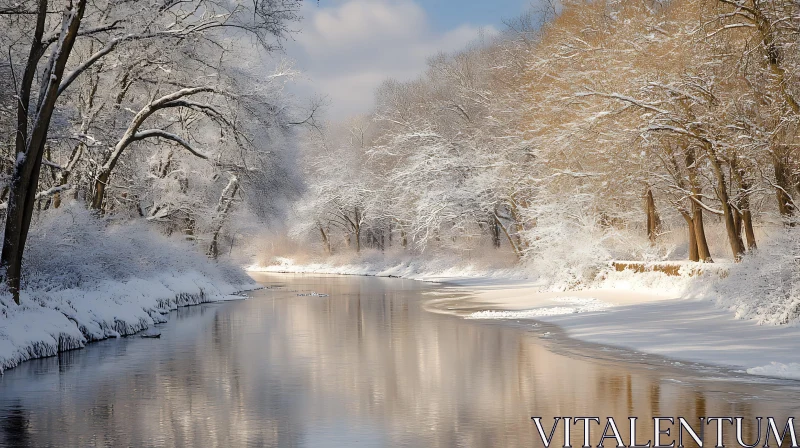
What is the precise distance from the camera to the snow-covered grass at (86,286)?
693 inches

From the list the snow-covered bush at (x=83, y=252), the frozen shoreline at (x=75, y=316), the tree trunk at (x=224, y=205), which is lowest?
the frozen shoreline at (x=75, y=316)

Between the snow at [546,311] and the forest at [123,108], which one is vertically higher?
the forest at [123,108]

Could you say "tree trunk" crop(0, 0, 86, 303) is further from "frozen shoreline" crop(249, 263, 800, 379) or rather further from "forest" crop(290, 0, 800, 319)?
"forest" crop(290, 0, 800, 319)

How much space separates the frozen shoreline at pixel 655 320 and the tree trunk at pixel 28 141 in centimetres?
1256

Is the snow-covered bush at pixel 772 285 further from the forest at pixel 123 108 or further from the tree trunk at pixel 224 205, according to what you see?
the tree trunk at pixel 224 205

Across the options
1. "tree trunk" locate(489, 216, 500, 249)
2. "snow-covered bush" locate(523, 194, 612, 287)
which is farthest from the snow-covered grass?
"tree trunk" locate(489, 216, 500, 249)

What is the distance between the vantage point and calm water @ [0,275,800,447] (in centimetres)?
1034

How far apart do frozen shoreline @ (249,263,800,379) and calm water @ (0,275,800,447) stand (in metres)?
1.06

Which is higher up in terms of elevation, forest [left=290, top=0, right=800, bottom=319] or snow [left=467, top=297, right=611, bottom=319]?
forest [left=290, top=0, right=800, bottom=319]

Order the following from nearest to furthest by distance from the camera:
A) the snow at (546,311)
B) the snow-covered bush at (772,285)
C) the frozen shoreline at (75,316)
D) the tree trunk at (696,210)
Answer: the frozen shoreline at (75,316) → the snow-covered bush at (772,285) → the snow at (546,311) → the tree trunk at (696,210)

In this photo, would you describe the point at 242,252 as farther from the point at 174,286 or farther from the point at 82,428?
the point at 82,428

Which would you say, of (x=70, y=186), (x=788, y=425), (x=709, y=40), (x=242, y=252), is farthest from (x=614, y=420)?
(x=242, y=252)

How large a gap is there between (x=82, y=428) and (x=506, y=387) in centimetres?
627

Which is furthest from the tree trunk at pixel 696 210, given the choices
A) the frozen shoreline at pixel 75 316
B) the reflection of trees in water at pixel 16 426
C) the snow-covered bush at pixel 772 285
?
the reflection of trees in water at pixel 16 426
